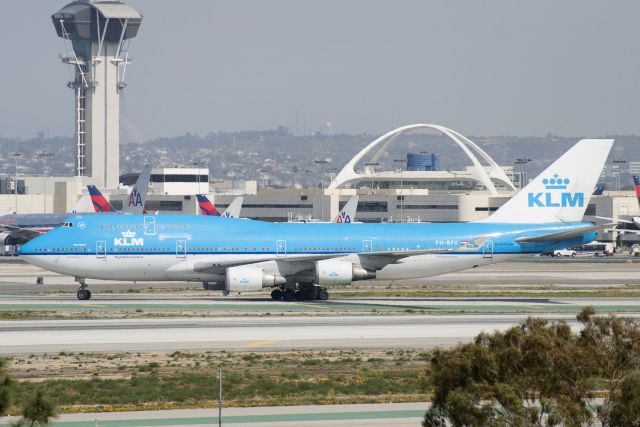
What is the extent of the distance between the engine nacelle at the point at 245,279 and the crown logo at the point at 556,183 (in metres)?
15.9

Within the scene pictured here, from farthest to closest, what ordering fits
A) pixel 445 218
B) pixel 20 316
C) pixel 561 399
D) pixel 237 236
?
pixel 445 218 → pixel 237 236 → pixel 20 316 → pixel 561 399

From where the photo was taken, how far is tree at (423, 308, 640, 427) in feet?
62.6

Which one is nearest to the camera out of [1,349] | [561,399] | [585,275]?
[561,399]

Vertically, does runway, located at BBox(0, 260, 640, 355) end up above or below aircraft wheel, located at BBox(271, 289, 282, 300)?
below

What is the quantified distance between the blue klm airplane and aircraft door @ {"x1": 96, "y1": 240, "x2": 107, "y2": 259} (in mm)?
50

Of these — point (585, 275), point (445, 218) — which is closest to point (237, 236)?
point (585, 275)

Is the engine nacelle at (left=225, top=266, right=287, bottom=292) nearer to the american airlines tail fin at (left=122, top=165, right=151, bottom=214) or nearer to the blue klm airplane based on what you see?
the blue klm airplane

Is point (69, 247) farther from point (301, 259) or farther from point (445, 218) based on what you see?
point (445, 218)

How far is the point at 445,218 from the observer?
173 meters

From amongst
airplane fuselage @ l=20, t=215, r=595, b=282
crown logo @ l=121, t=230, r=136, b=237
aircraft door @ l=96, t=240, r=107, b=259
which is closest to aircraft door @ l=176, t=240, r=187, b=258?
airplane fuselage @ l=20, t=215, r=595, b=282

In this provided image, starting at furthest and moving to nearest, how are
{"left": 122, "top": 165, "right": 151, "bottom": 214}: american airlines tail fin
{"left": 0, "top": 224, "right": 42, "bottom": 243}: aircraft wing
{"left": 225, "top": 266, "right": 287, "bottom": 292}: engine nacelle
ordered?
{"left": 122, "top": 165, "right": 151, "bottom": 214}: american airlines tail fin, {"left": 0, "top": 224, "right": 42, "bottom": 243}: aircraft wing, {"left": 225, "top": 266, "right": 287, "bottom": 292}: engine nacelle

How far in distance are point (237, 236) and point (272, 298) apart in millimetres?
4195

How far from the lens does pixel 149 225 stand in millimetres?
55625

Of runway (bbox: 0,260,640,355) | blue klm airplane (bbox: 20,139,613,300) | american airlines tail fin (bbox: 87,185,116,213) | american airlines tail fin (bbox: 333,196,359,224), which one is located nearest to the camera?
runway (bbox: 0,260,640,355)
